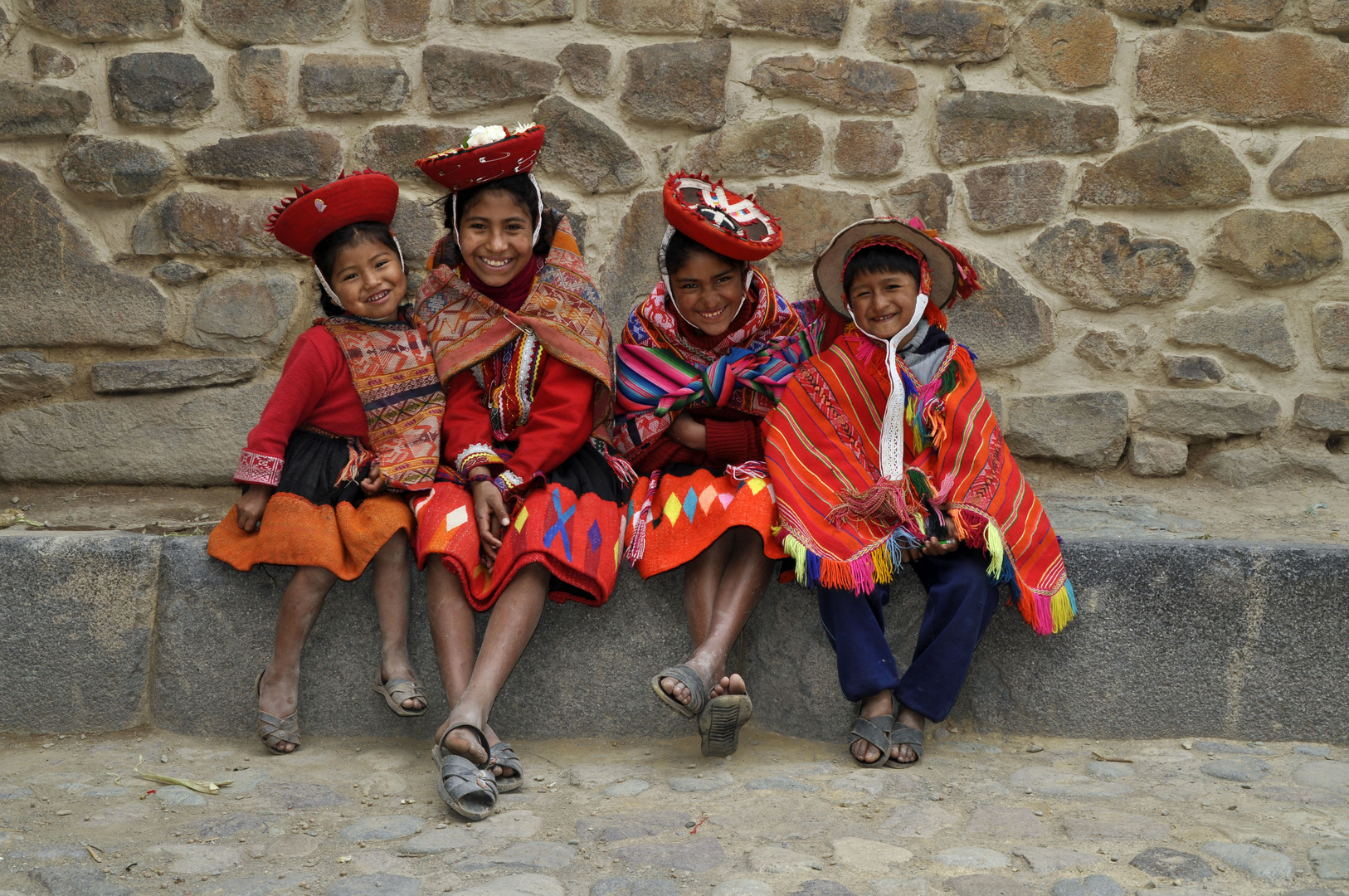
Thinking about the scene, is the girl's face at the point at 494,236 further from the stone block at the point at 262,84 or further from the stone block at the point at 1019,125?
the stone block at the point at 1019,125

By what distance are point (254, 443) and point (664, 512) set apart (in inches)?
36.9

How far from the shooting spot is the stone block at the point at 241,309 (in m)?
3.22

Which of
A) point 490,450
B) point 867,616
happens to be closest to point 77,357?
point 490,450

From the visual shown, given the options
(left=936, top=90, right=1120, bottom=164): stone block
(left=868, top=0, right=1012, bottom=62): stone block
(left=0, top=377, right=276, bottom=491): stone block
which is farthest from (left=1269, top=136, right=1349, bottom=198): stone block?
(left=0, top=377, right=276, bottom=491): stone block

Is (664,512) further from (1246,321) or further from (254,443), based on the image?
(1246,321)

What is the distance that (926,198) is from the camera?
3.27 m

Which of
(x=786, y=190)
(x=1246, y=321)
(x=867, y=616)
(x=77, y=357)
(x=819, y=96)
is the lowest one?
(x=867, y=616)

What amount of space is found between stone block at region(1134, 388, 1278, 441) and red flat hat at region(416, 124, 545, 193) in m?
1.87

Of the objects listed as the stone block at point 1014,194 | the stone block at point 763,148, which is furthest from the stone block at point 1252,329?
the stone block at point 763,148

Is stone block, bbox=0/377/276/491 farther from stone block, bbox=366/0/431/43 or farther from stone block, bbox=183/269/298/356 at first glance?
stone block, bbox=366/0/431/43

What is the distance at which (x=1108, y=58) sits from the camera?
3223mm

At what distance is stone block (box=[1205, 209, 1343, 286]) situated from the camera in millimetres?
3225

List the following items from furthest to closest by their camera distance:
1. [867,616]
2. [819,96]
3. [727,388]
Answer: [819,96] < [727,388] < [867,616]

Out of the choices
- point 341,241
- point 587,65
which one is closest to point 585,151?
point 587,65
